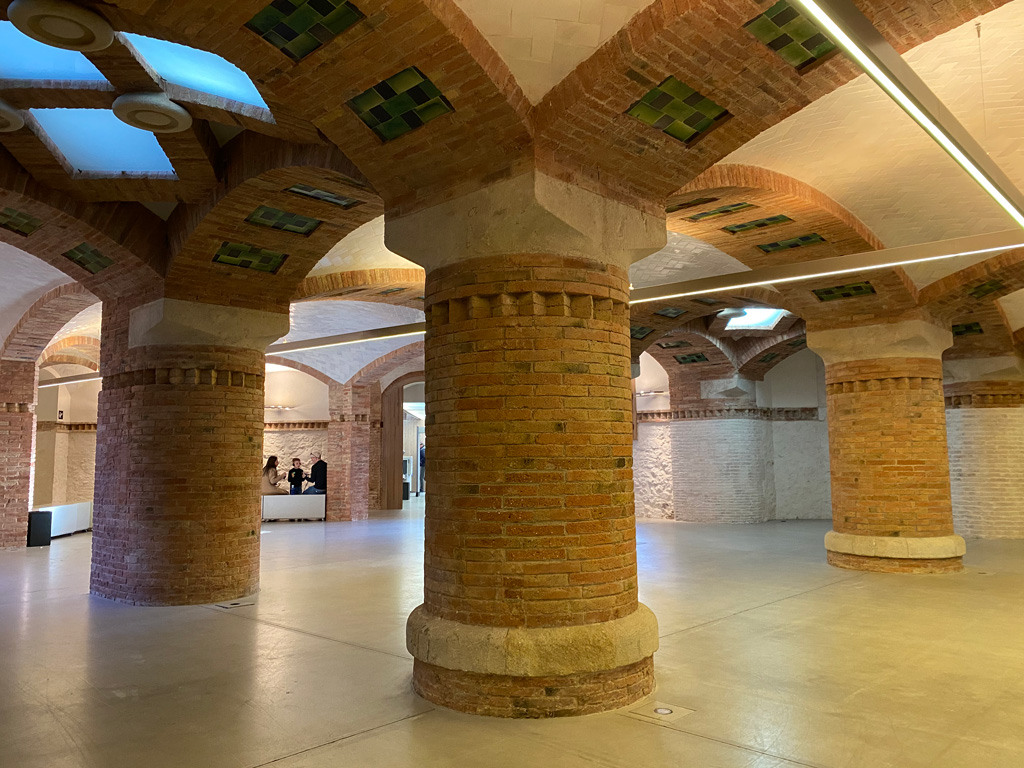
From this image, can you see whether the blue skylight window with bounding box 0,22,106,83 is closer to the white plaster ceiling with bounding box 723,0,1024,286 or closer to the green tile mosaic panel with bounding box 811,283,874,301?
the white plaster ceiling with bounding box 723,0,1024,286

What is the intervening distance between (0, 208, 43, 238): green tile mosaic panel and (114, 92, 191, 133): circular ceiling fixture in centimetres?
259

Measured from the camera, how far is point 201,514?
806 cm

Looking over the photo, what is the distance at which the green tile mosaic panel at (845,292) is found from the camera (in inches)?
372

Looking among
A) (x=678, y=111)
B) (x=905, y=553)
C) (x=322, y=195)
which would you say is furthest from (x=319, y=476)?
(x=678, y=111)

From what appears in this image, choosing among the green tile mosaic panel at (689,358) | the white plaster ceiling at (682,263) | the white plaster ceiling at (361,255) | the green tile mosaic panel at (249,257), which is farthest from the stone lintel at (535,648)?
the green tile mosaic panel at (689,358)

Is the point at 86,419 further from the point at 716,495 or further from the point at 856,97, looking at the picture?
the point at 856,97

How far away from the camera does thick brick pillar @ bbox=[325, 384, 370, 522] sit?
18484mm

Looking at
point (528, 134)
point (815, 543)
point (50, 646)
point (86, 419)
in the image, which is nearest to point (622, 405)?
point (528, 134)

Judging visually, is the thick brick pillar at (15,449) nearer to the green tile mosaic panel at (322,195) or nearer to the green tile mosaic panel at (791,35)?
the green tile mosaic panel at (322,195)

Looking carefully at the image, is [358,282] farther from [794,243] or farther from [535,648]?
[535,648]

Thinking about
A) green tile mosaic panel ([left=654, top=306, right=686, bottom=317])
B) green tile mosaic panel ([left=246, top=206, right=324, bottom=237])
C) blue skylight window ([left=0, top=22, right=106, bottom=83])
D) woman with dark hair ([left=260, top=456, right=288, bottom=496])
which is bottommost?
woman with dark hair ([left=260, top=456, right=288, bottom=496])

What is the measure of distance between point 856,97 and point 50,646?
7876 mm

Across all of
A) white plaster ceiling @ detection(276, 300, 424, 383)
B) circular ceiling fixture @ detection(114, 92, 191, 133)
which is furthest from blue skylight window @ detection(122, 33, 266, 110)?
white plaster ceiling @ detection(276, 300, 424, 383)

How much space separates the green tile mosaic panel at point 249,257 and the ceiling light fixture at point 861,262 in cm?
378
